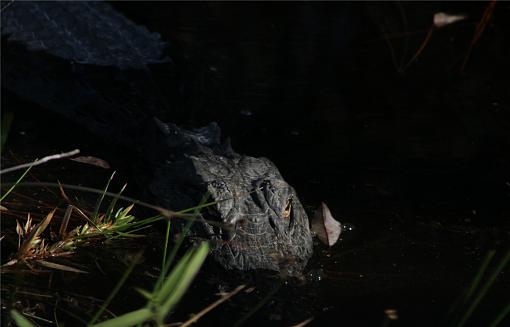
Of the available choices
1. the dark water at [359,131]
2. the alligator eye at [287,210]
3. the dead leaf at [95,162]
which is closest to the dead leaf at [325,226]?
the dark water at [359,131]

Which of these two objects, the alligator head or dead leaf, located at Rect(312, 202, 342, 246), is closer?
the alligator head

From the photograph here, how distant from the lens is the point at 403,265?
137 inches

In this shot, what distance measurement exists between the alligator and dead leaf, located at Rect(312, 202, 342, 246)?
103mm

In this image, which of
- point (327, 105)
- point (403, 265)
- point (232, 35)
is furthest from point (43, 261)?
point (232, 35)

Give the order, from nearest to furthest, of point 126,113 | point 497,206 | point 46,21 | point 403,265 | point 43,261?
point 43,261 < point 403,265 < point 497,206 < point 126,113 < point 46,21

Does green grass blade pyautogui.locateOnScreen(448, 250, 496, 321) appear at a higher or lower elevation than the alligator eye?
higher

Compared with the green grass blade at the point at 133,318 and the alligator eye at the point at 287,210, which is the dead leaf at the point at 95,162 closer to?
the alligator eye at the point at 287,210

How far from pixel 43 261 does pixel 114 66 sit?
2.29 metres

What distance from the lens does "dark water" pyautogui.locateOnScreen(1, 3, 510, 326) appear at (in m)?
3.23

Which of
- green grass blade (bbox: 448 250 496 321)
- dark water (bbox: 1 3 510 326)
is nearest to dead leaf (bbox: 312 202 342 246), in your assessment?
dark water (bbox: 1 3 510 326)

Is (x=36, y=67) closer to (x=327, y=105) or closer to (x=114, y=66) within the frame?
(x=114, y=66)

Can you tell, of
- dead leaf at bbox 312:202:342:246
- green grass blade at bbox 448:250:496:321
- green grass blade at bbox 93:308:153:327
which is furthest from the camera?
dead leaf at bbox 312:202:342:246

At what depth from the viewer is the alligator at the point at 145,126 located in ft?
11.0

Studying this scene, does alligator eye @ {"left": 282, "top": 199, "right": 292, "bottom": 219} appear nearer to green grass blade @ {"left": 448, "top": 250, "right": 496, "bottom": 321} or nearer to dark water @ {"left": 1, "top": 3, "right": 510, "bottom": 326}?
dark water @ {"left": 1, "top": 3, "right": 510, "bottom": 326}
